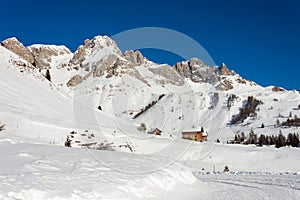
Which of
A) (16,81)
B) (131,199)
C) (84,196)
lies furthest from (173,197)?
(16,81)

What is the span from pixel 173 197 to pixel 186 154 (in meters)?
50.4

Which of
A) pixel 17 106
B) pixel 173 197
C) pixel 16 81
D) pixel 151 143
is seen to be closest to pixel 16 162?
pixel 173 197

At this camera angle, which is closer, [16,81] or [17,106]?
[17,106]

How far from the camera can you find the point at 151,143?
6306 cm

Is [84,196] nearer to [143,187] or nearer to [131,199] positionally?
[131,199]

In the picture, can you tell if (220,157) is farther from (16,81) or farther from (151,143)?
(16,81)

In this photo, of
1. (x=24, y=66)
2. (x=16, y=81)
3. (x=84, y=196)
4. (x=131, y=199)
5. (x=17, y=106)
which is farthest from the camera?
A: (x=24, y=66)

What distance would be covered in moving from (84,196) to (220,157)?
53844 millimetres

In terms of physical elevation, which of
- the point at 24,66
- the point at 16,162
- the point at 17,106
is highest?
the point at 24,66

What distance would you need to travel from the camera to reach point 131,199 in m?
11.1

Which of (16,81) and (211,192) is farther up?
(16,81)

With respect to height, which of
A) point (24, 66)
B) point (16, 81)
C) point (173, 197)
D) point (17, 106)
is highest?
point (24, 66)

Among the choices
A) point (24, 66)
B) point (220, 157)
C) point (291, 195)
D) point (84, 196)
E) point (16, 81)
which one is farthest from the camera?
point (24, 66)

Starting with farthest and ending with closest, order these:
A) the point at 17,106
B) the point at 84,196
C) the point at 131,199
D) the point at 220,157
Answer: the point at 220,157 → the point at 17,106 → the point at 131,199 → the point at 84,196
